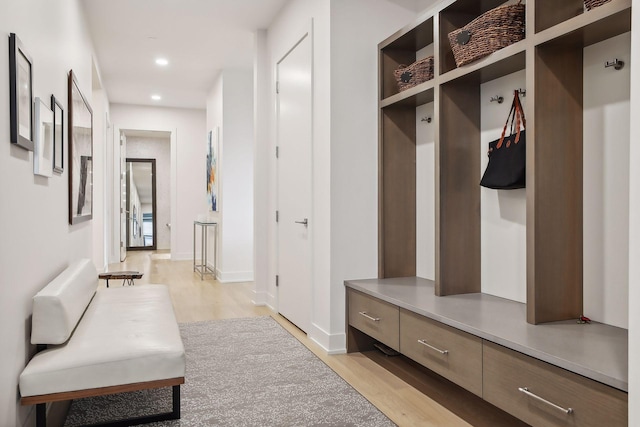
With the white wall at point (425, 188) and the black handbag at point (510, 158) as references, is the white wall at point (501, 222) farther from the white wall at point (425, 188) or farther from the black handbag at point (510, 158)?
the white wall at point (425, 188)

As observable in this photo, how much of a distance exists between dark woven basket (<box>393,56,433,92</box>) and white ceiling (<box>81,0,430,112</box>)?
593 mm

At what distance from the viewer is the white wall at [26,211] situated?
169cm

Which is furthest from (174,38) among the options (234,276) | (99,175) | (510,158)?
(510,158)

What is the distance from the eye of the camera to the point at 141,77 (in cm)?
666

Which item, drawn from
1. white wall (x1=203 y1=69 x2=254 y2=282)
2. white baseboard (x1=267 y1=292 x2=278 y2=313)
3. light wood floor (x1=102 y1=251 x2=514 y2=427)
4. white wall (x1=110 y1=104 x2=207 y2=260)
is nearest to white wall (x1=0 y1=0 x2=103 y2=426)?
light wood floor (x1=102 y1=251 x2=514 y2=427)

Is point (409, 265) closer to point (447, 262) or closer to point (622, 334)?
point (447, 262)

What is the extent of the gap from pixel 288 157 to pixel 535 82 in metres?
2.34

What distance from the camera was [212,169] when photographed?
22.9 feet

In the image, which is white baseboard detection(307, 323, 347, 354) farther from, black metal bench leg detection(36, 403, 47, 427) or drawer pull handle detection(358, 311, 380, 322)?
black metal bench leg detection(36, 403, 47, 427)

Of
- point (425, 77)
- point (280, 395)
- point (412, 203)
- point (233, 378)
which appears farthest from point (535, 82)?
point (233, 378)

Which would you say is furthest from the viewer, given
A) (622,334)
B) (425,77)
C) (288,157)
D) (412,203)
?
(288,157)

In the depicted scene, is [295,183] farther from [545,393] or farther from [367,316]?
[545,393]

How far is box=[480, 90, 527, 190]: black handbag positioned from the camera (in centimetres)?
237

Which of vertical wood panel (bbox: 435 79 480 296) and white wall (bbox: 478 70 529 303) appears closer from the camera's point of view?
white wall (bbox: 478 70 529 303)
